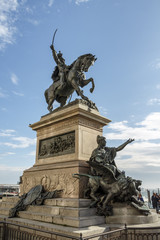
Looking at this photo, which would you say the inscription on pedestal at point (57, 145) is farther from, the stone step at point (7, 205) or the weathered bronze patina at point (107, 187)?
the stone step at point (7, 205)

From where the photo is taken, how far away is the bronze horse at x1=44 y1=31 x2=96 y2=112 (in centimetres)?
1078

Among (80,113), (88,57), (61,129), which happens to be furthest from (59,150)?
(88,57)

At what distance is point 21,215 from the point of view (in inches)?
328

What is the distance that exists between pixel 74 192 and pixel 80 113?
10.2 feet

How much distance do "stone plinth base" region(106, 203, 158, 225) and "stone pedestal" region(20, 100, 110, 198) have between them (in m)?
1.40

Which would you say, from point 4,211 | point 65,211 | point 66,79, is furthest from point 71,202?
point 66,79

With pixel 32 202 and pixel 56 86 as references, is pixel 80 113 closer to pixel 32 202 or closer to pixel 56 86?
pixel 56 86

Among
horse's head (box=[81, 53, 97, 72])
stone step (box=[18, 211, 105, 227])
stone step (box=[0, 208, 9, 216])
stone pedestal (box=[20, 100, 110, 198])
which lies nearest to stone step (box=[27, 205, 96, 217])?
stone step (box=[18, 211, 105, 227])

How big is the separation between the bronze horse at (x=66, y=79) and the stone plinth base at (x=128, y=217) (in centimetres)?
495

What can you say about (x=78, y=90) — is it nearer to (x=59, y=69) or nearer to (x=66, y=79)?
(x=66, y=79)

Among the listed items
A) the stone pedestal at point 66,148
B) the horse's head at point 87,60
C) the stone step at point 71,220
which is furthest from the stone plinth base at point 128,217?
the horse's head at point 87,60

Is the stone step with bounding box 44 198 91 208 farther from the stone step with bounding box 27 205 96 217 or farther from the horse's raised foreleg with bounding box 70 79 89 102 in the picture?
the horse's raised foreleg with bounding box 70 79 89 102

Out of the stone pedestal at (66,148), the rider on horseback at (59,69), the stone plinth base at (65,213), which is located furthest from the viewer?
the rider on horseback at (59,69)

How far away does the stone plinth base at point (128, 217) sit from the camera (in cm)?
688
